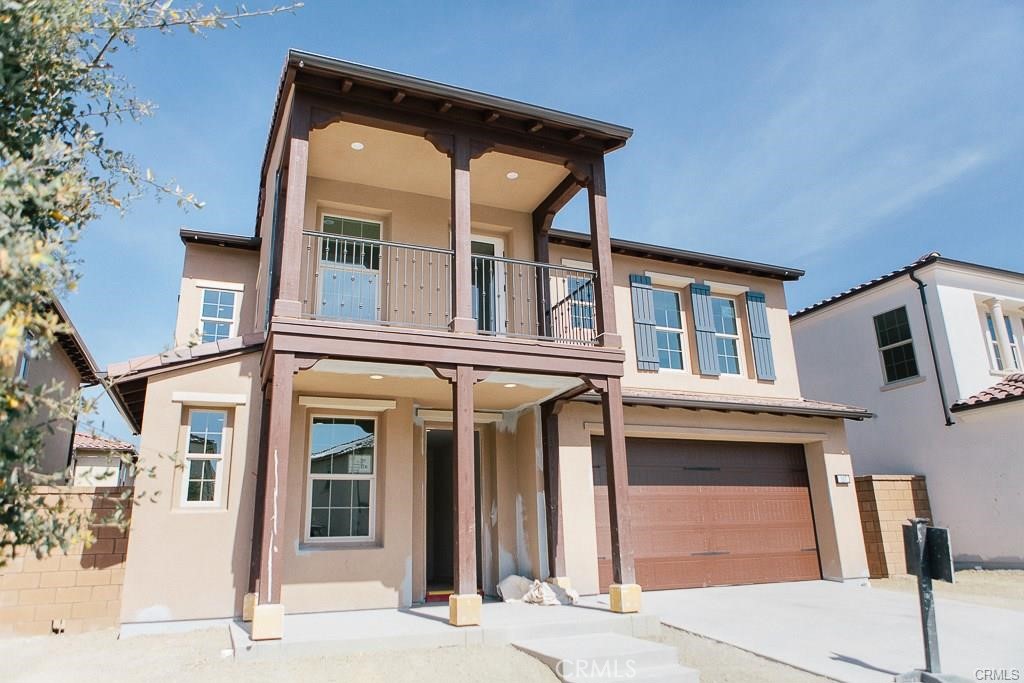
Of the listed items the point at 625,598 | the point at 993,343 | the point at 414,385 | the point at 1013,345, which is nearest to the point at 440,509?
the point at 414,385

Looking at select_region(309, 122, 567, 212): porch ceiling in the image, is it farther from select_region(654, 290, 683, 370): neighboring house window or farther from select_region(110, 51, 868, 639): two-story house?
select_region(654, 290, 683, 370): neighboring house window

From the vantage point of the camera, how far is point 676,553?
33.9 ft

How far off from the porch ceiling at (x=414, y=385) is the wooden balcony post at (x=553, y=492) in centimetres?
34

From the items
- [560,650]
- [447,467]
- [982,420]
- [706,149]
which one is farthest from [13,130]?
[982,420]

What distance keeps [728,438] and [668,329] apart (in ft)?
7.24

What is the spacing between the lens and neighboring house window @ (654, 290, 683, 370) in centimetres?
1160

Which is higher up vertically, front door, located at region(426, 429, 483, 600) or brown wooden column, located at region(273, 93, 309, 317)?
brown wooden column, located at region(273, 93, 309, 317)

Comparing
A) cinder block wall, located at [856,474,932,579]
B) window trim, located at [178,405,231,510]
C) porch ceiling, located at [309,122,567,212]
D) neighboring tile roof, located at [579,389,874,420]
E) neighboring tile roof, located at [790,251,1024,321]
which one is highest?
porch ceiling, located at [309,122,567,212]

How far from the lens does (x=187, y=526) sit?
7680 mm

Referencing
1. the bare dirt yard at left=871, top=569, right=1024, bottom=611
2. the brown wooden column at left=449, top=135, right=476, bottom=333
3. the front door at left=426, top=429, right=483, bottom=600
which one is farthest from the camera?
the front door at left=426, top=429, right=483, bottom=600

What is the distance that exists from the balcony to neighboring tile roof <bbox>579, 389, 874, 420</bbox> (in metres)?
1.30

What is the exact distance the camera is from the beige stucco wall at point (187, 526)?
7.39 m

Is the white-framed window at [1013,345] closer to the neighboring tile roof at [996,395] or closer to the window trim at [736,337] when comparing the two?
the neighboring tile roof at [996,395]

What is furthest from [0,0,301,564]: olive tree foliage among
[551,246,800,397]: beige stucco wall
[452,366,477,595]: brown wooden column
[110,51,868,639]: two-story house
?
[551,246,800,397]: beige stucco wall
